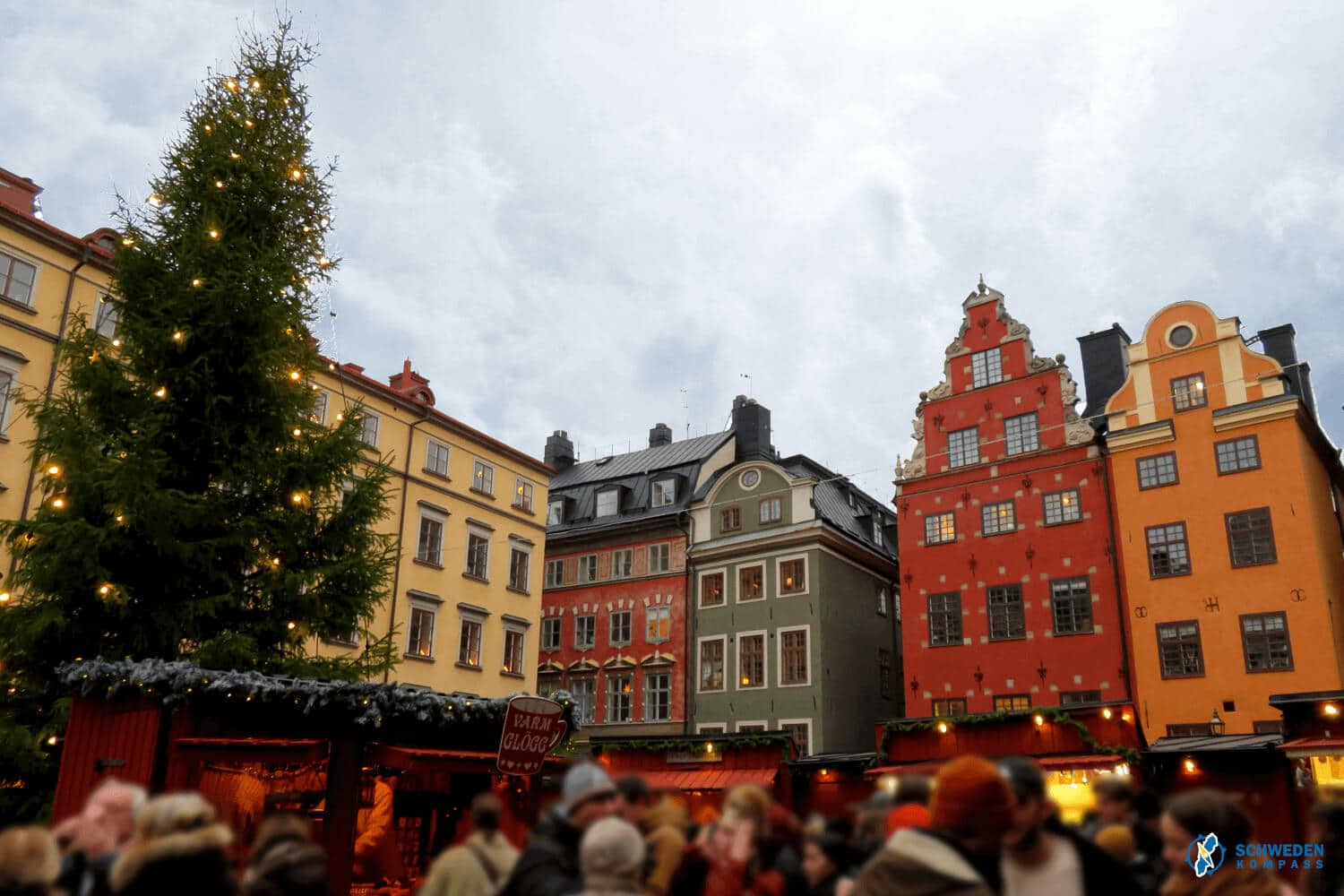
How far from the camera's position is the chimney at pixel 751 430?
1598 inches

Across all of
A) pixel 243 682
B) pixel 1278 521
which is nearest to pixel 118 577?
pixel 243 682

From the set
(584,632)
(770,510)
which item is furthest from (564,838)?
(584,632)

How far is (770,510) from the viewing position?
35750mm

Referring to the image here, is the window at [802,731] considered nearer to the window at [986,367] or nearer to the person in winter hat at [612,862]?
the window at [986,367]

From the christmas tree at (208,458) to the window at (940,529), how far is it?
19.1m

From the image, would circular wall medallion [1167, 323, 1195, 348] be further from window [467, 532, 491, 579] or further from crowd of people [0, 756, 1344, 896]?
crowd of people [0, 756, 1344, 896]

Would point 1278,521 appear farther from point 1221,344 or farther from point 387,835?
point 387,835

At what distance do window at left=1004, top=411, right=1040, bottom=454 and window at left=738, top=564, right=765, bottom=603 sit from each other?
9883mm

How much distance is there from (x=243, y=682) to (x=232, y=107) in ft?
31.3

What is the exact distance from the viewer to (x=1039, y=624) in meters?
27.5

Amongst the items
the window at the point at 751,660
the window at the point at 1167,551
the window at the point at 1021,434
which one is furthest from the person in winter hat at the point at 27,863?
the window at the point at 751,660

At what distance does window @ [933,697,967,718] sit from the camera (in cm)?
2834

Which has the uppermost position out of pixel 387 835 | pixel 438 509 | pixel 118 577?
pixel 438 509

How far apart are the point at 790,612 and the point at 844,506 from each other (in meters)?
6.10
